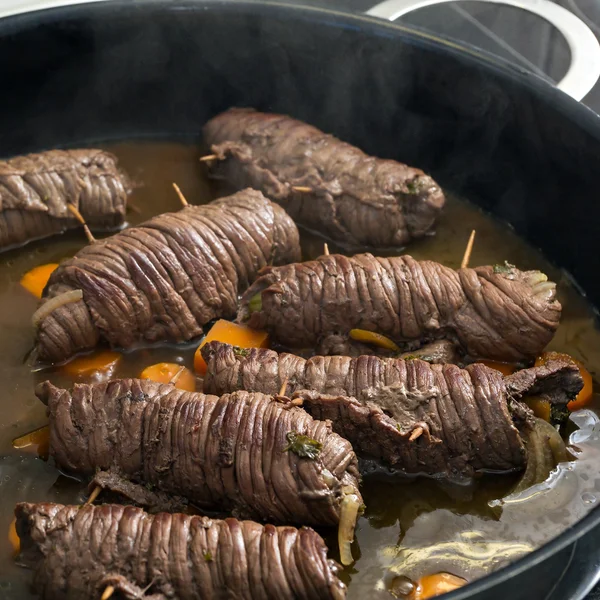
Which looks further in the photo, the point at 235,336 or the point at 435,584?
the point at 235,336

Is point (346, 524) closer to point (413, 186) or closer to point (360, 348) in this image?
point (360, 348)

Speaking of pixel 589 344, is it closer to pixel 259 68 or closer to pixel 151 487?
pixel 151 487

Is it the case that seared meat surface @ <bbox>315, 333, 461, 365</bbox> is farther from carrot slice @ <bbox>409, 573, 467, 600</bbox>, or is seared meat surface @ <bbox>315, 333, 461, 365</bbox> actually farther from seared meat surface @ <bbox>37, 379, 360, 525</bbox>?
carrot slice @ <bbox>409, 573, 467, 600</bbox>

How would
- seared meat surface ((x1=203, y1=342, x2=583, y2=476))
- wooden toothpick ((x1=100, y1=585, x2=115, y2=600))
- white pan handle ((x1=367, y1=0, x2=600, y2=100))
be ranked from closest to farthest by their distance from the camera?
1. wooden toothpick ((x1=100, y1=585, x2=115, y2=600))
2. seared meat surface ((x1=203, y1=342, x2=583, y2=476))
3. white pan handle ((x1=367, y1=0, x2=600, y2=100))

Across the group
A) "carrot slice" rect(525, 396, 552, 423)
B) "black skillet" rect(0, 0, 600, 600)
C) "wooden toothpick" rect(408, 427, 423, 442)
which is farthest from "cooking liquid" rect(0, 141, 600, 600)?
"black skillet" rect(0, 0, 600, 600)

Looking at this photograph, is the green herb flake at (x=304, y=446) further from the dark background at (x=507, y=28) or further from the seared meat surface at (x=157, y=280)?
the dark background at (x=507, y=28)

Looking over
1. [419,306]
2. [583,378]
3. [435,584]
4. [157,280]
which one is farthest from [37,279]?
[583,378]

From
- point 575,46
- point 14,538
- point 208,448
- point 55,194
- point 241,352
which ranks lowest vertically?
point 14,538
